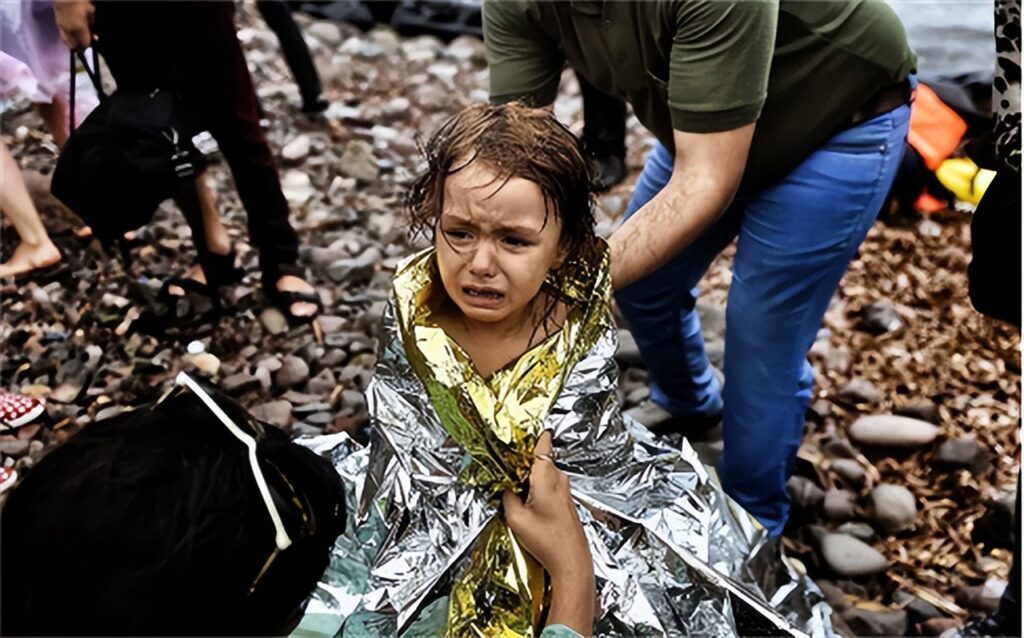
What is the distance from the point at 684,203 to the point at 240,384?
1.67 meters

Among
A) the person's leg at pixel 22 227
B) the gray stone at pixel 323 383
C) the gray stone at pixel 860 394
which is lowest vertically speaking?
the gray stone at pixel 860 394

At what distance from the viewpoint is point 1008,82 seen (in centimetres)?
169

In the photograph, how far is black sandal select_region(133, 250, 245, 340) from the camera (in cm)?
324

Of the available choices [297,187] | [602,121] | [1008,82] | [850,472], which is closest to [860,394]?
[850,472]

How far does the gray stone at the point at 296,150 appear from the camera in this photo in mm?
4320

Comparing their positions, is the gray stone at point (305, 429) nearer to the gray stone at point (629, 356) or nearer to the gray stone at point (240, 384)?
the gray stone at point (240, 384)

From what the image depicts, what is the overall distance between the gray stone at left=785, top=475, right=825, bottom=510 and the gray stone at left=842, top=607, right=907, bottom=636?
0.38m

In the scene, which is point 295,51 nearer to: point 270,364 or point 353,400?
point 270,364

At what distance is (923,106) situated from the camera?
4094 mm

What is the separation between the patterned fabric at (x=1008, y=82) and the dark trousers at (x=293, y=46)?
334cm

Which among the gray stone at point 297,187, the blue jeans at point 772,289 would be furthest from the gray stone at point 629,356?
the gray stone at point 297,187

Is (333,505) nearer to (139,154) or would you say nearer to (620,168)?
(139,154)

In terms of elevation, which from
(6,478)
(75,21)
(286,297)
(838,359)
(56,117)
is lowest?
(838,359)

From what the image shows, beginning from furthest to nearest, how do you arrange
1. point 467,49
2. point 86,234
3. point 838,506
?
1. point 467,49
2. point 86,234
3. point 838,506
